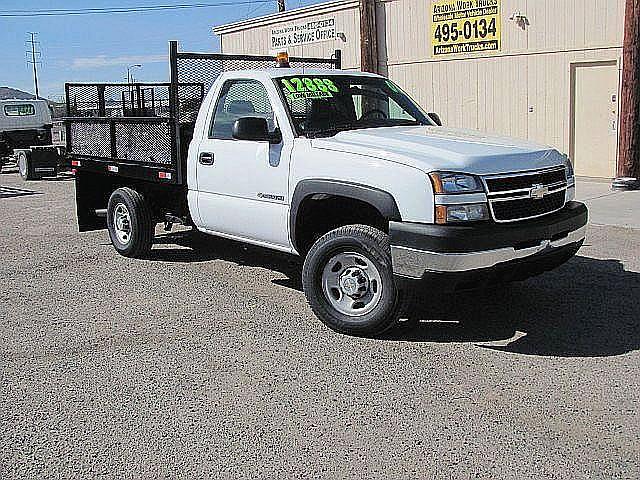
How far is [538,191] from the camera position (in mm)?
5996

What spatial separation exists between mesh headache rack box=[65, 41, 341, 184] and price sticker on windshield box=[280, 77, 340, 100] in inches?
57.2

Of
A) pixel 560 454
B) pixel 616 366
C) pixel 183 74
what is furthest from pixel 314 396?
pixel 183 74

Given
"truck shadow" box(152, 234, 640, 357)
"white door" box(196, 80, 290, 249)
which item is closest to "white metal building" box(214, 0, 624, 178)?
"truck shadow" box(152, 234, 640, 357)

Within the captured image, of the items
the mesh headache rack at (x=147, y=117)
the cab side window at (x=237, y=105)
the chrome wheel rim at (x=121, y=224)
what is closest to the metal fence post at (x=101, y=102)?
the mesh headache rack at (x=147, y=117)

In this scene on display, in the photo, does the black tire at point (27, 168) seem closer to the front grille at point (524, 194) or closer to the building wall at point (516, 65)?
the building wall at point (516, 65)

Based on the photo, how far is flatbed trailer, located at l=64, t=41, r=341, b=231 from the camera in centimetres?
824

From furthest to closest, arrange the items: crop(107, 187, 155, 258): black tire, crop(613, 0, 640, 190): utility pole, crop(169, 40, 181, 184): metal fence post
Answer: crop(613, 0, 640, 190): utility pole, crop(107, 187, 155, 258): black tire, crop(169, 40, 181, 184): metal fence post

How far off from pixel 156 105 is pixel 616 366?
7042mm

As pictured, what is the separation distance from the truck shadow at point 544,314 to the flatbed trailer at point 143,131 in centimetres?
158

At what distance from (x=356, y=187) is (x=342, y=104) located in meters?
1.52

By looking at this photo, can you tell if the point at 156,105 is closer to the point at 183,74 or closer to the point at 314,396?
the point at 183,74

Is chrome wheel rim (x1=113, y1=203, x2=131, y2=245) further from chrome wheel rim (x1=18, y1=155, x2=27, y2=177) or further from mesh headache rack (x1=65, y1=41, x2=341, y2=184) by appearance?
chrome wheel rim (x1=18, y1=155, x2=27, y2=177)

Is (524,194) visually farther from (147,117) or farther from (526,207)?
(147,117)

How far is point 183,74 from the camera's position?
8.45 meters
